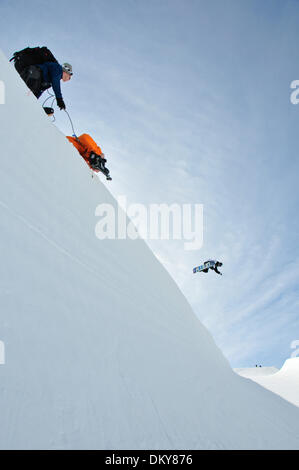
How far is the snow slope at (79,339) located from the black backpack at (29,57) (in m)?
1.18

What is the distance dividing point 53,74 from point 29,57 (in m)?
0.38

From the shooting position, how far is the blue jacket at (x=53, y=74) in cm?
404

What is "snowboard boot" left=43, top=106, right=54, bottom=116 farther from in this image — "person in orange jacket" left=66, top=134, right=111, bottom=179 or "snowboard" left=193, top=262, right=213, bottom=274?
"snowboard" left=193, top=262, right=213, bottom=274

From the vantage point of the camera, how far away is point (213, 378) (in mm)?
3059

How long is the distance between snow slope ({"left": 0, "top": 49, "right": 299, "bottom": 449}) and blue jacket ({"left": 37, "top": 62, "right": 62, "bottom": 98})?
1.16 m

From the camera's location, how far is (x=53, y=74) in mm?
4074

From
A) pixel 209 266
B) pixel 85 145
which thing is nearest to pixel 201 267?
pixel 209 266

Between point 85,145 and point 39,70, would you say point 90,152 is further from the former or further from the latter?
point 39,70

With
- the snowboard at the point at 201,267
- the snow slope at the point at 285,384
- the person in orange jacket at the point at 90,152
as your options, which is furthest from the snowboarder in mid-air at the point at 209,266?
the person in orange jacket at the point at 90,152

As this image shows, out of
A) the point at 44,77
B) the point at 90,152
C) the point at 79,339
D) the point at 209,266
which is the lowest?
the point at 79,339

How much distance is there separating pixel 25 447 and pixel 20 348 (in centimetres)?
39

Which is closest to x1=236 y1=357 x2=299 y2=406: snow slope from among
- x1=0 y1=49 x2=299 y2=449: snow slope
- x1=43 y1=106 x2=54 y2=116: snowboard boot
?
x1=0 y1=49 x2=299 y2=449: snow slope
